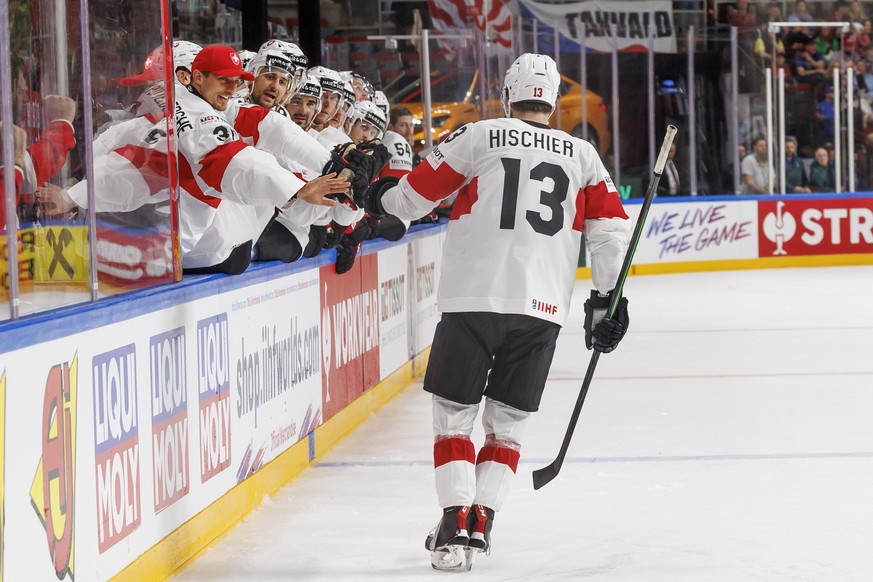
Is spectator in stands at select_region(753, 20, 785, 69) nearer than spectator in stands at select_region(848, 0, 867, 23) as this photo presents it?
Yes

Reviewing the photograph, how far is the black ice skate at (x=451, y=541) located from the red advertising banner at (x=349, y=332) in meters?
1.89

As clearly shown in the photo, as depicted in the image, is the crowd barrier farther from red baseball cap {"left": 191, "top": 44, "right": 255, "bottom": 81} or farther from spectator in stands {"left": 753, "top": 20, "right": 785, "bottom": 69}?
spectator in stands {"left": 753, "top": 20, "right": 785, "bottom": 69}

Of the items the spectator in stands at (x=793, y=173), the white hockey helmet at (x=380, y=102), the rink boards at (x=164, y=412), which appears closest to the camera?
the rink boards at (x=164, y=412)

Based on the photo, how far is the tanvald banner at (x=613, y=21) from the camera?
15.7 metres

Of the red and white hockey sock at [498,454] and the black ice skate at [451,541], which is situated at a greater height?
the red and white hockey sock at [498,454]

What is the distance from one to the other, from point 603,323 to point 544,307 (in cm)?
25

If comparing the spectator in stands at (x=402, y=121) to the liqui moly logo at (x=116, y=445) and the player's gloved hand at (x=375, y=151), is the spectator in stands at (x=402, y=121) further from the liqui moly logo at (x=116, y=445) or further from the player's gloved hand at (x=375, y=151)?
the liqui moly logo at (x=116, y=445)

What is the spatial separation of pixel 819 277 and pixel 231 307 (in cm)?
1132

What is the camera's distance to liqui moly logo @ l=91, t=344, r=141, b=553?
3287 mm

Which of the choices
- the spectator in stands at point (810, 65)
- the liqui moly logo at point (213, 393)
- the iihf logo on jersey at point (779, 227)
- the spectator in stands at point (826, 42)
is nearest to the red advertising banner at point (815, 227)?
the iihf logo on jersey at point (779, 227)

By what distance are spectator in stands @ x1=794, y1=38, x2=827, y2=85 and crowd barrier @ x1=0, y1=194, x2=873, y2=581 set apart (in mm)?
10819

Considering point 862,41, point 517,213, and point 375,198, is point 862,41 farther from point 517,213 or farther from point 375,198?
point 517,213


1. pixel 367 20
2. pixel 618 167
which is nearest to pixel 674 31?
pixel 618 167

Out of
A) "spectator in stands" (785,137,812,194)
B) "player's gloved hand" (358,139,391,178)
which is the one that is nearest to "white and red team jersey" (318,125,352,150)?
"player's gloved hand" (358,139,391,178)
